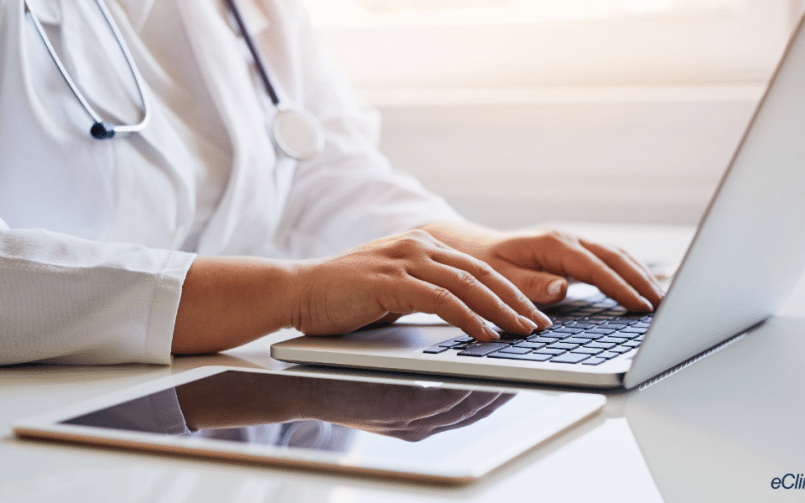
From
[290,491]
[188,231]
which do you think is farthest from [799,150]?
[188,231]

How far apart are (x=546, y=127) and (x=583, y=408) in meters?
1.24

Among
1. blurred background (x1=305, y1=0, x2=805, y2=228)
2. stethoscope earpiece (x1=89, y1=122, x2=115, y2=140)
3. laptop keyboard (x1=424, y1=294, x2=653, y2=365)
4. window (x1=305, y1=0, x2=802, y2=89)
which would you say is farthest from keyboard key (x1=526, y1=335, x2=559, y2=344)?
window (x1=305, y1=0, x2=802, y2=89)

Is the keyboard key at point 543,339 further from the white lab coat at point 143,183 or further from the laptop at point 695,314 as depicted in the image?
the white lab coat at point 143,183

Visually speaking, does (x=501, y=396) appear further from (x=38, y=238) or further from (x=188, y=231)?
(x=188, y=231)

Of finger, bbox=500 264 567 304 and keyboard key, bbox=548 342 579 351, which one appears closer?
keyboard key, bbox=548 342 579 351

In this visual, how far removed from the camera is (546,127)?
5.11 feet

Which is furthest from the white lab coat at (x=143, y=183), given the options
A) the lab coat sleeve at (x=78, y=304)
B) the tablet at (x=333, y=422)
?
the tablet at (x=333, y=422)

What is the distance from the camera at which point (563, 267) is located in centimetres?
74

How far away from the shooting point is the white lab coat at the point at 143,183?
52cm

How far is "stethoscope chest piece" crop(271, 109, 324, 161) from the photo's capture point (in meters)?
0.90

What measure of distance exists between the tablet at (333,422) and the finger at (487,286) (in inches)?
4.6

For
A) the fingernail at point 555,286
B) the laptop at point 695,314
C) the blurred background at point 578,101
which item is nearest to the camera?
the laptop at point 695,314

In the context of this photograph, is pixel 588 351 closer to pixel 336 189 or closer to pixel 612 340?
pixel 612 340

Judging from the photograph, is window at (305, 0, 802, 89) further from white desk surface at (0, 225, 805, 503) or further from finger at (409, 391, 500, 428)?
finger at (409, 391, 500, 428)
